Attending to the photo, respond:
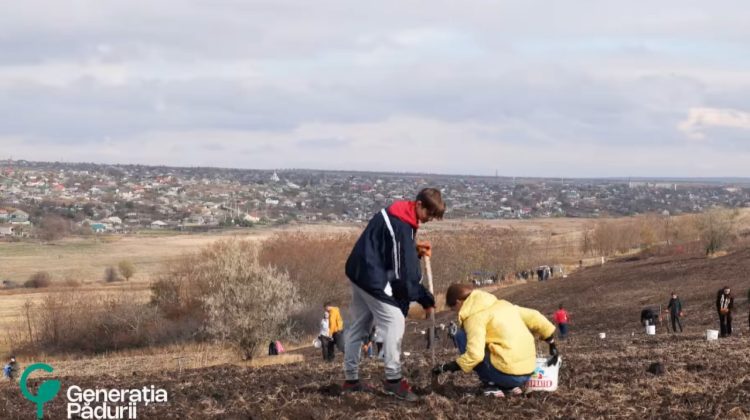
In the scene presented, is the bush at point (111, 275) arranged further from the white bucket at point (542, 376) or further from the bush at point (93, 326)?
the white bucket at point (542, 376)

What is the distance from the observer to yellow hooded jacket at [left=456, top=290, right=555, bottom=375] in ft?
26.9


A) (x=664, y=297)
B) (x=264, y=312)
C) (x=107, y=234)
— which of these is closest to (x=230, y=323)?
(x=264, y=312)

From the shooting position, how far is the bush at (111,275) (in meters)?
102

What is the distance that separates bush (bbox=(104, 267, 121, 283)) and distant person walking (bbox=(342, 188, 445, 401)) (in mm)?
96984

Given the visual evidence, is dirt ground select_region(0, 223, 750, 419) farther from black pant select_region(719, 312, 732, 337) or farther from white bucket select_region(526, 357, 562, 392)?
black pant select_region(719, 312, 732, 337)

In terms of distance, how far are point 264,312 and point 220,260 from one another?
18.8ft

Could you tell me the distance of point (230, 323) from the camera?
35.1 meters

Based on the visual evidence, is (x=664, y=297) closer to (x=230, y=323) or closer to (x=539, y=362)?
(x=230, y=323)

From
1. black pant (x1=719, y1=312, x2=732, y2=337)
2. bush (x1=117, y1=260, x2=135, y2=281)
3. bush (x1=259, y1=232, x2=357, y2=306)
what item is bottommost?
bush (x1=117, y1=260, x2=135, y2=281)

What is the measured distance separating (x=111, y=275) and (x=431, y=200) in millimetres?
100029

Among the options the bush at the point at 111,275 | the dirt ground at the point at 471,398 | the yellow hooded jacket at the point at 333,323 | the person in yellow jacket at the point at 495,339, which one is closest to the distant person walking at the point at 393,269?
the person in yellow jacket at the point at 495,339

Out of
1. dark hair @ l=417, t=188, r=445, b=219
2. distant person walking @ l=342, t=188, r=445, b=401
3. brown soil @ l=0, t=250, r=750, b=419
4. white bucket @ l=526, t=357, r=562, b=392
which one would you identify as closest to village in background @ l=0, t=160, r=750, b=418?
brown soil @ l=0, t=250, r=750, b=419

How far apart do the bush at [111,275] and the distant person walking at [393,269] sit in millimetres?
96984

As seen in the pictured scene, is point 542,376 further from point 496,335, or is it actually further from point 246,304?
point 246,304
